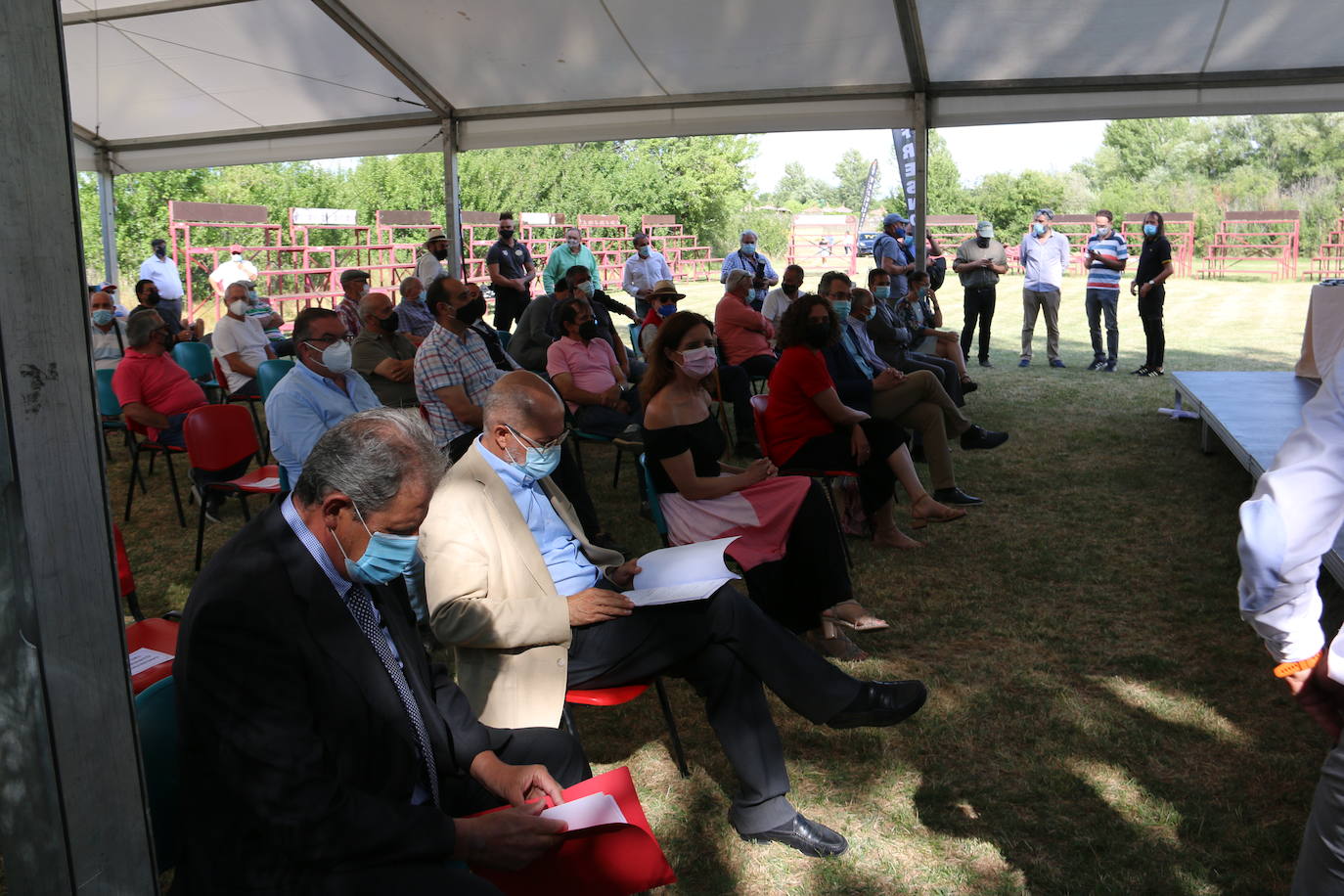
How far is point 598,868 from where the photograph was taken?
6.51ft

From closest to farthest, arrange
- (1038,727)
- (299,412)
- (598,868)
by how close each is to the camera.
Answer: (598,868) → (1038,727) → (299,412)

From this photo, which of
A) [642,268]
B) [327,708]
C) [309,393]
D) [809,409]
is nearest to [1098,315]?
[642,268]

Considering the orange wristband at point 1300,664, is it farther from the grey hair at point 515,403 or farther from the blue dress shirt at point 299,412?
the blue dress shirt at point 299,412

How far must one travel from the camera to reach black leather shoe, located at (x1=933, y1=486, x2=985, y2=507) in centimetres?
589

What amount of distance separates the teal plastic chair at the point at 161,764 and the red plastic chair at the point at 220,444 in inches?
125

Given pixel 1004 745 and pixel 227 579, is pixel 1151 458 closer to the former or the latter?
pixel 1004 745

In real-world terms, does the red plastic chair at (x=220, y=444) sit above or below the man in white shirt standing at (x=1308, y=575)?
below

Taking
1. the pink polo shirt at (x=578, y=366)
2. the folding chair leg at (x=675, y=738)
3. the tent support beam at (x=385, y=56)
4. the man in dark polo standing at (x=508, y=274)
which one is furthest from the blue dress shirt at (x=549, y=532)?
the man in dark polo standing at (x=508, y=274)

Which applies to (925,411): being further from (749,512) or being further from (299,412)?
(299,412)

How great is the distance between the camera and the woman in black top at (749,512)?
3.80 m

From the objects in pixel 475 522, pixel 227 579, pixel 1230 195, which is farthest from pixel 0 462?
pixel 1230 195

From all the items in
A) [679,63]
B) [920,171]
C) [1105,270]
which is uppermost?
[679,63]

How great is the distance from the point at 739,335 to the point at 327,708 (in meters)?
6.48

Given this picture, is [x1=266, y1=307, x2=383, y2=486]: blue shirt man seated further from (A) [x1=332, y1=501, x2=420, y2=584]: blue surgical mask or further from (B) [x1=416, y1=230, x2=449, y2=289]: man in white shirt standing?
(B) [x1=416, y1=230, x2=449, y2=289]: man in white shirt standing
